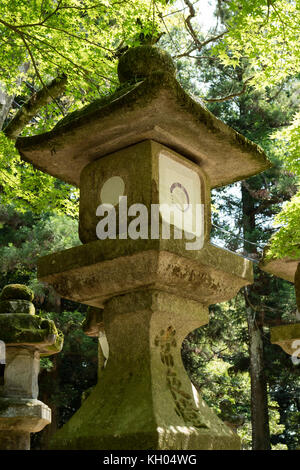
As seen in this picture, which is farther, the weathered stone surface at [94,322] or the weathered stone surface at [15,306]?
the weathered stone surface at [15,306]

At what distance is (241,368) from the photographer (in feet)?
50.1

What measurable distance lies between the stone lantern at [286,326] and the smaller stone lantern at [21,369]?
9.04 ft

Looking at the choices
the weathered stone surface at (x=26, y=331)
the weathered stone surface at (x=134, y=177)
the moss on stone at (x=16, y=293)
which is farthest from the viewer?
the moss on stone at (x=16, y=293)

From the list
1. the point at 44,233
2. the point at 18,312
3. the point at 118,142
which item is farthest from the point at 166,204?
the point at 44,233

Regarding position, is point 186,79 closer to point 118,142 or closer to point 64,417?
point 64,417

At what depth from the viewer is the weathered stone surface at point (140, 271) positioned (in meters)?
2.58

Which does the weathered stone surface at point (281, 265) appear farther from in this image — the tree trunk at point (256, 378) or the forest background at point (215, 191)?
the tree trunk at point (256, 378)

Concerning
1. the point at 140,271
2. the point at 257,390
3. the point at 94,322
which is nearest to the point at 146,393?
the point at 140,271

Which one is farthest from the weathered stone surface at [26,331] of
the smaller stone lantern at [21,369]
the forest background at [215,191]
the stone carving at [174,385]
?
the stone carving at [174,385]

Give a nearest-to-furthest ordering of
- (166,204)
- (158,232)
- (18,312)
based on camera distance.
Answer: (158,232) < (166,204) < (18,312)

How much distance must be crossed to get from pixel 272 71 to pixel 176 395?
544 cm

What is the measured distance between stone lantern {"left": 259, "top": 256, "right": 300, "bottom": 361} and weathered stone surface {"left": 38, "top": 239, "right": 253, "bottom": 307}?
9.91 feet

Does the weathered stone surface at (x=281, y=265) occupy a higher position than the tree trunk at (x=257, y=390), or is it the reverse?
the weathered stone surface at (x=281, y=265)

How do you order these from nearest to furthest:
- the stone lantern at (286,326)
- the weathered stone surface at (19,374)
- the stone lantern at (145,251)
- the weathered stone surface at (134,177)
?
1. the stone lantern at (145,251)
2. the weathered stone surface at (134,177)
3. the weathered stone surface at (19,374)
4. the stone lantern at (286,326)
